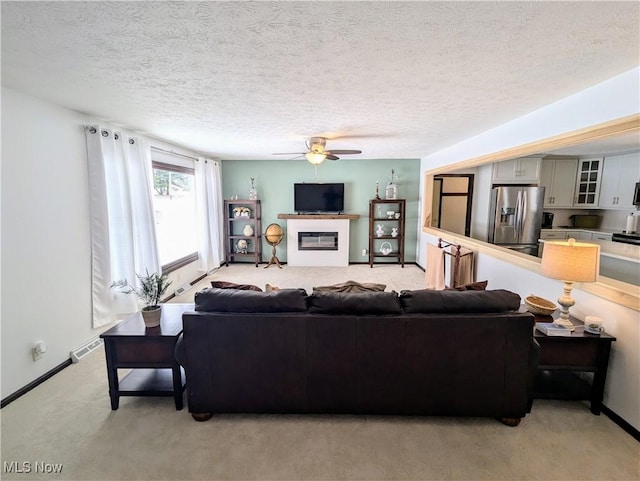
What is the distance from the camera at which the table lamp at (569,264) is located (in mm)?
1984

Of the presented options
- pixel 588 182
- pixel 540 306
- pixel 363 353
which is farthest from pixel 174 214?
pixel 588 182

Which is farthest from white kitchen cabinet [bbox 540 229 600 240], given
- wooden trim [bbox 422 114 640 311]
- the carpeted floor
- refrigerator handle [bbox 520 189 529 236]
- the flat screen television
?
the carpeted floor

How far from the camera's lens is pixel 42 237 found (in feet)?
8.21

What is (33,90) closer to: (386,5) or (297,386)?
(386,5)

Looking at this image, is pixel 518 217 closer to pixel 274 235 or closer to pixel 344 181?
pixel 344 181

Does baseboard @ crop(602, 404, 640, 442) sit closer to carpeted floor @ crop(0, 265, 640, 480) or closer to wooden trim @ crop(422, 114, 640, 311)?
carpeted floor @ crop(0, 265, 640, 480)

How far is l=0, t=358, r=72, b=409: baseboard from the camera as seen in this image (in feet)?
7.22

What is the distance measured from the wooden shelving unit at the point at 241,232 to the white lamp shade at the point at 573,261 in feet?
17.1

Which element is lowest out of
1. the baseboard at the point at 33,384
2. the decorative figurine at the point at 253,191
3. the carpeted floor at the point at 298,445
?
the carpeted floor at the point at 298,445

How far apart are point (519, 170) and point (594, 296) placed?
352 centimetres

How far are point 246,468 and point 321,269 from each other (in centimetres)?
461

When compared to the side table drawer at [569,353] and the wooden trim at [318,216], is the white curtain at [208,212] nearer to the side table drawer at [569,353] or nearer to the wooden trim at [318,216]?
the wooden trim at [318,216]

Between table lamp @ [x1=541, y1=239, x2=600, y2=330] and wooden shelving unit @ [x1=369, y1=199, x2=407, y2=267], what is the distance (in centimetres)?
421

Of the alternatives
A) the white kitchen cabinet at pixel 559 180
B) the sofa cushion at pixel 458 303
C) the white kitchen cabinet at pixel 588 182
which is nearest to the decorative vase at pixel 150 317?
the sofa cushion at pixel 458 303
